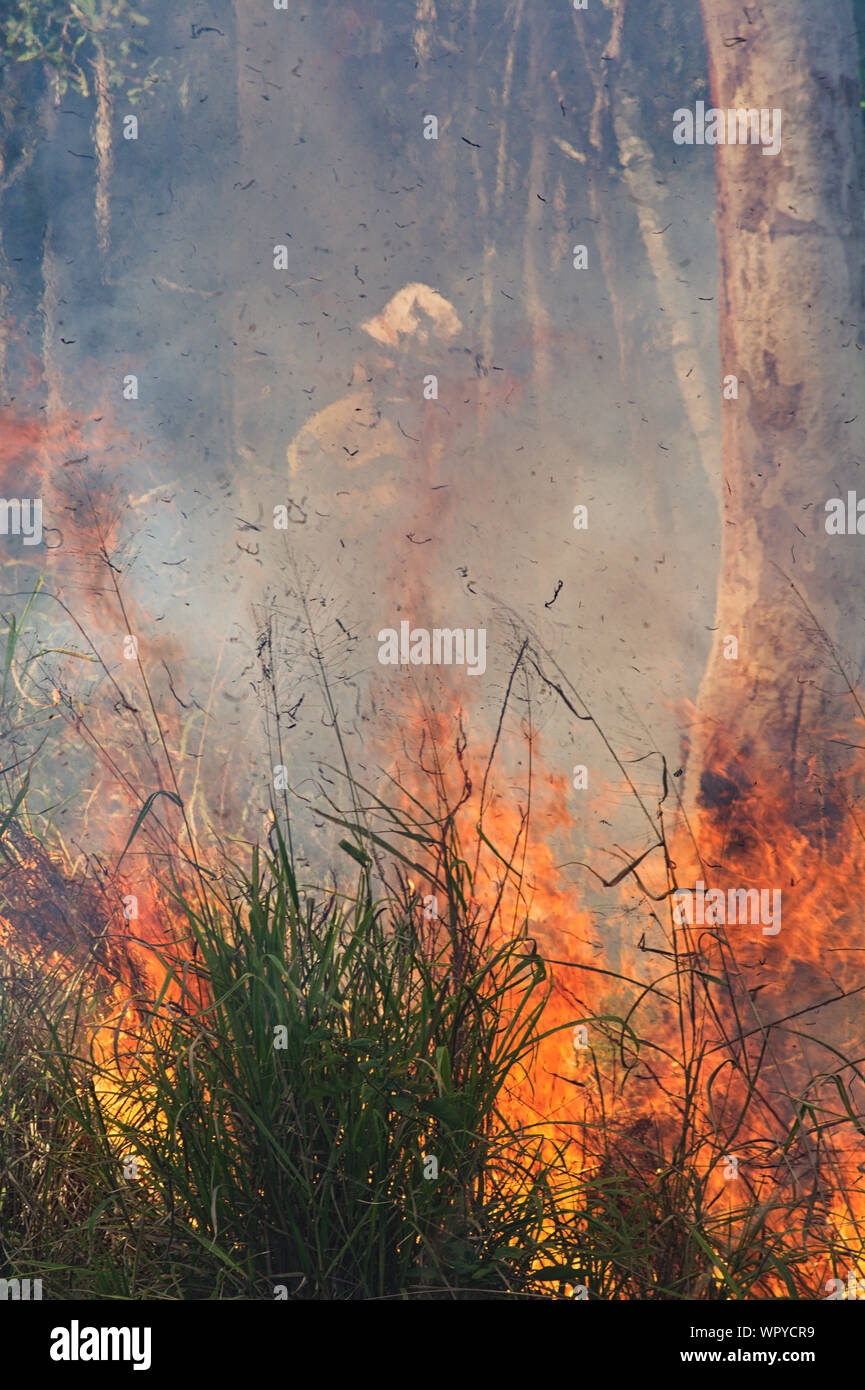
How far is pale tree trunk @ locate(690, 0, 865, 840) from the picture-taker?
2195 millimetres

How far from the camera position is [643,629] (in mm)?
2209

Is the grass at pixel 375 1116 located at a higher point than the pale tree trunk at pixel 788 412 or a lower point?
lower

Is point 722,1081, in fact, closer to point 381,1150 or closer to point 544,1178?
point 544,1178

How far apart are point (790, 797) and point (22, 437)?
180 cm

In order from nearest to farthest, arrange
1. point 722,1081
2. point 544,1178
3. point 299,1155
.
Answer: point 299,1155, point 544,1178, point 722,1081

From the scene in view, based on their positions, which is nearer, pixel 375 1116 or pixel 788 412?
pixel 375 1116

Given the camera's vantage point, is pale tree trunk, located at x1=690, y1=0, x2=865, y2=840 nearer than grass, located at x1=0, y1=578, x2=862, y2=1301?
No

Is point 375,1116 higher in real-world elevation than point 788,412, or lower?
lower

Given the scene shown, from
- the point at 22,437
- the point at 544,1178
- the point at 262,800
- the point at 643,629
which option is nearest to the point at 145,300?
the point at 22,437

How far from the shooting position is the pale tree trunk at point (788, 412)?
2.20 meters

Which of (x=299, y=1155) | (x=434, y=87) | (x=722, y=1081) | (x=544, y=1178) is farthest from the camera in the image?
(x=434, y=87)

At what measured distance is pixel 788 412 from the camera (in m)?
2.22

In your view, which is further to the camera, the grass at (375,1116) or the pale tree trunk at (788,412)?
the pale tree trunk at (788,412)

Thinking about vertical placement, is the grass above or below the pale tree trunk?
below
